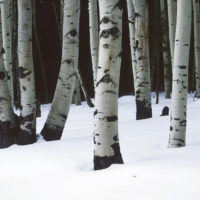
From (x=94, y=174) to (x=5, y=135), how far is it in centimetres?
231

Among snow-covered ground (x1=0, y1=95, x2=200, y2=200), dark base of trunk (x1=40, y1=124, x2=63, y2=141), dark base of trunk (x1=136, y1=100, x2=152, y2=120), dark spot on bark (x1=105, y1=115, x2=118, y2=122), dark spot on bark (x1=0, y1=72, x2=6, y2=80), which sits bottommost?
dark base of trunk (x1=136, y1=100, x2=152, y2=120)

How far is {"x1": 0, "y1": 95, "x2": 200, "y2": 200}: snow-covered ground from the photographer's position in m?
2.78

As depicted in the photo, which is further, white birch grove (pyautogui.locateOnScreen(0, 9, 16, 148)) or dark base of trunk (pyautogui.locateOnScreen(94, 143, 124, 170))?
white birch grove (pyautogui.locateOnScreen(0, 9, 16, 148))

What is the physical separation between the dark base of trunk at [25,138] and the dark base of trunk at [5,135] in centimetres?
11

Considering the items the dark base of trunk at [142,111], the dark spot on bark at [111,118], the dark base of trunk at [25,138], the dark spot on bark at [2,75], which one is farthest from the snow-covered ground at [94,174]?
the dark base of trunk at [142,111]

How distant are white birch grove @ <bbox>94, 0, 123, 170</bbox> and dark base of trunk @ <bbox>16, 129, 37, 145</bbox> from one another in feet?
6.13

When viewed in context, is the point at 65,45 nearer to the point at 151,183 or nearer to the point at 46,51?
the point at 151,183

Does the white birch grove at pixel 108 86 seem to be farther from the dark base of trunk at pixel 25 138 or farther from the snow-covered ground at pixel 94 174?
the dark base of trunk at pixel 25 138

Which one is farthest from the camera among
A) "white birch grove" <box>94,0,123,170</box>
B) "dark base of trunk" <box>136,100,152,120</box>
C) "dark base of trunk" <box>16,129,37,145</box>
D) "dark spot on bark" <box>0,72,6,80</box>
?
"dark base of trunk" <box>136,100,152,120</box>

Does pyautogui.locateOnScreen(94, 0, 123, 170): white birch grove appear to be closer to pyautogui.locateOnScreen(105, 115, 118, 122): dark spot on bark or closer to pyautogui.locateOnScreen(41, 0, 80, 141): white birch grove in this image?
pyautogui.locateOnScreen(105, 115, 118, 122): dark spot on bark

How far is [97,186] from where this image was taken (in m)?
2.96

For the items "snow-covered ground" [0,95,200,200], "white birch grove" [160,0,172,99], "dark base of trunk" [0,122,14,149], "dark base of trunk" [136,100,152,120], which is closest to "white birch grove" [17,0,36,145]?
"dark base of trunk" [0,122,14,149]

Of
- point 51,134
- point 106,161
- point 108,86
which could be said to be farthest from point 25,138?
point 108,86

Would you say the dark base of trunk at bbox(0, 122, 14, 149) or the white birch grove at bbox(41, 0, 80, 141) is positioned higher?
the white birch grove at bbox(41, 0, 80, 141)
